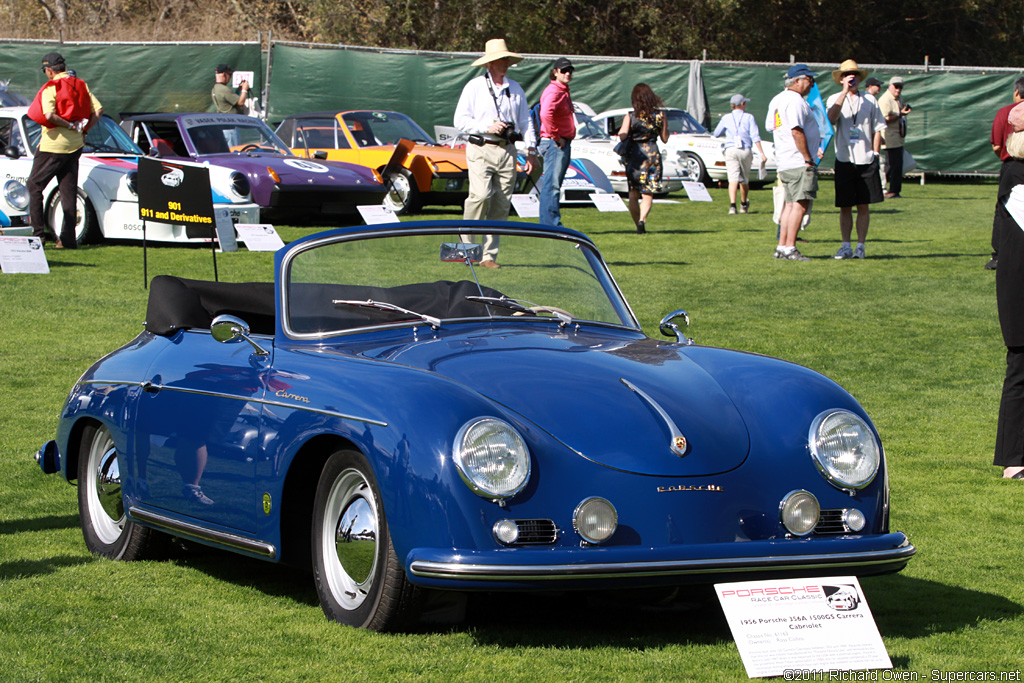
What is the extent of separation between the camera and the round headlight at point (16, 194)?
1448 cm

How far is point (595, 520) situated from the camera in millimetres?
3779

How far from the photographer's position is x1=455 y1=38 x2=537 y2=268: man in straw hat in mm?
11828

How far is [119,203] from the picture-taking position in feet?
48.4

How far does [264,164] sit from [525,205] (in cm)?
324

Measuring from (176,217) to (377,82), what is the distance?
16062 mm

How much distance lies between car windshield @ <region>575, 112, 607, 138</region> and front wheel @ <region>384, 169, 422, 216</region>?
639 cm

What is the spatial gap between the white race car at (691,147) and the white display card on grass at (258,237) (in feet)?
40.8

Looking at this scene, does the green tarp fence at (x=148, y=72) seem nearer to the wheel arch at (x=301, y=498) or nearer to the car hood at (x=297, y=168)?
the car hood at (x=297, y=168)

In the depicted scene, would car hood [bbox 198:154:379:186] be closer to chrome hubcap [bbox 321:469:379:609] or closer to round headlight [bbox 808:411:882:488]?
chrome hubcap [bbox 321:469:379:609]

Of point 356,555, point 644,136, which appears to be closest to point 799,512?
Answer: point 356,555

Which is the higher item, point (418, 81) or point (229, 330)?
point (418, 81)

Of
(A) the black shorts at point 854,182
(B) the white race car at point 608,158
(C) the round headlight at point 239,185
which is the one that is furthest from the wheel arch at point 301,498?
(B) the white race car at point 608,158

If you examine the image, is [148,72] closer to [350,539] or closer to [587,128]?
[587,128]

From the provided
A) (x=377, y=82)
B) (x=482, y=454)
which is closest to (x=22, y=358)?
(x=482, y=454)
